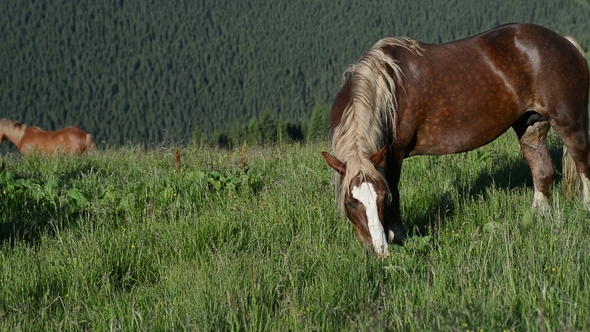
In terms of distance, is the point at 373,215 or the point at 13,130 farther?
the point at 13,130

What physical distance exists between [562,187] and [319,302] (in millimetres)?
4343

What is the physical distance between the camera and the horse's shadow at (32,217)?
6504 millimetres

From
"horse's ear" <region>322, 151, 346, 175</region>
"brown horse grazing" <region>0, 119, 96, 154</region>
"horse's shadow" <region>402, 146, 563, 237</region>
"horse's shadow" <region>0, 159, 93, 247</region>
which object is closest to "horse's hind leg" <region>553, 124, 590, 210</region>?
A: "horse's shadow" <region>402, 146, 563, 237</region>

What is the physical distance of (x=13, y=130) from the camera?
1820 centimetres

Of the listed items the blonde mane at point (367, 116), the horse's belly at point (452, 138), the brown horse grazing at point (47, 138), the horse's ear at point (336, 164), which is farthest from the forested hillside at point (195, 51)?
the horse's ear at point (336, 164)

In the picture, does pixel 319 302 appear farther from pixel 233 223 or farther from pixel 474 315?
pixel 233 223

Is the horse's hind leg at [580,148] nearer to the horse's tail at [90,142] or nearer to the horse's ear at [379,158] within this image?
the horse's ear at [379,158]

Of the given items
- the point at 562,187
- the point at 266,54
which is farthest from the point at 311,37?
the point at 562,187

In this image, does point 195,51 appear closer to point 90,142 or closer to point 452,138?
point 90,142

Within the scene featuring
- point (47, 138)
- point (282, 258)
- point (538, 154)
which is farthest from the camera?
point (47, 138)

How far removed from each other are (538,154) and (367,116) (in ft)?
8.94

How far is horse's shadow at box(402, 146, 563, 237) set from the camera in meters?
6.48

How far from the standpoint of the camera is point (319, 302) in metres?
4.17

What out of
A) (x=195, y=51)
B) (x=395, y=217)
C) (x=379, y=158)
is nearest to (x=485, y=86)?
(x=395, y=217)
